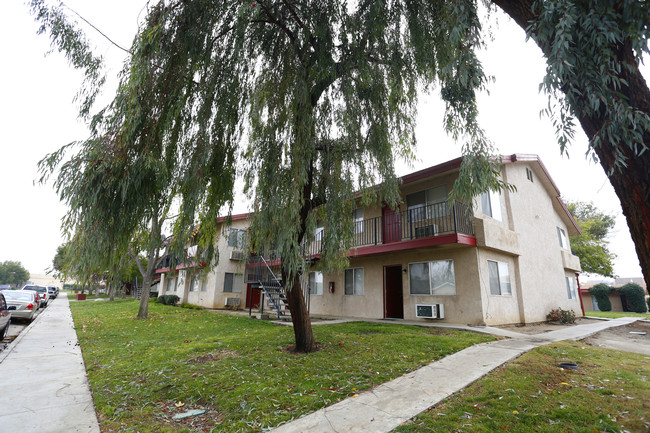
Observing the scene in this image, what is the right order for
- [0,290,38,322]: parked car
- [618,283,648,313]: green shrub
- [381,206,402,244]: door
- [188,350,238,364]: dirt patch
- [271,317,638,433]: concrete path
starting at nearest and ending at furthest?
1. [271,317,638,433]: concrete path
2. [188,350,238,364]: dirt patch
3. [381,206,402,244]: door
4. [0,290,38,322]: parked car
5. [618,283,648,313]: green shrub

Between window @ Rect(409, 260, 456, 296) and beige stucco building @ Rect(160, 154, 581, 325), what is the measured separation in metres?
0.04

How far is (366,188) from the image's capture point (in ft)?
24.7

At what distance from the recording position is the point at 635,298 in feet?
75.7

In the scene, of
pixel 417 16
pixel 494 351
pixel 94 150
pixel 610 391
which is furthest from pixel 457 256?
pixel 94 150

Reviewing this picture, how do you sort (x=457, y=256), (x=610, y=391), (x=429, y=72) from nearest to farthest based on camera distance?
(x=610, y=391) < (x=429, y=72) < (x=457, y=256)

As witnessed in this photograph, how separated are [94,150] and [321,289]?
12.7m

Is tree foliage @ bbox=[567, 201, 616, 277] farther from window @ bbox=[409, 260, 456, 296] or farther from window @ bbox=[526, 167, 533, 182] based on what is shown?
window @ bbox=[409, 260, 456, 296]

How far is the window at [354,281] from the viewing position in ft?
46.3

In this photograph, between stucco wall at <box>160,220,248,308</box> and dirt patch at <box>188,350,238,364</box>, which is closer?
dirt patch at <box>188,350,238,364</box>

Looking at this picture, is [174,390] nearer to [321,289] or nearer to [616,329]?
[321,289]

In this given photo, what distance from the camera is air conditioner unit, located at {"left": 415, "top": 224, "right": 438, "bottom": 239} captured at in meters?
11.7

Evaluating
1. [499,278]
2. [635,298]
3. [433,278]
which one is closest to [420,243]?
[433,278]

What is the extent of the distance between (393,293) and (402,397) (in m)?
9.53

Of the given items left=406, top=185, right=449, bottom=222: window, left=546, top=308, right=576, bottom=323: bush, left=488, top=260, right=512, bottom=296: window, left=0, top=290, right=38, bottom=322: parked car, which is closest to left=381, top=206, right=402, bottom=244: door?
left=406, top=185, right=449, bottom=222: window
